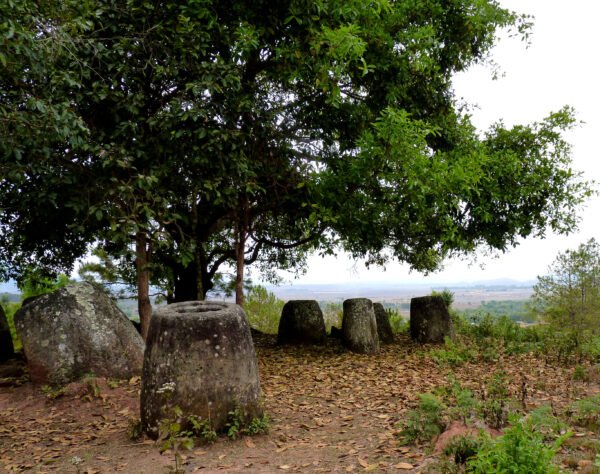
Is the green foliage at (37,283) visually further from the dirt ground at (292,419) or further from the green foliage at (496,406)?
the green foliage at (496,406)

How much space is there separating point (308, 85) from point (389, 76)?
1.92 meters

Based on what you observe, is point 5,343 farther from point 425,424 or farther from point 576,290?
point 576,290

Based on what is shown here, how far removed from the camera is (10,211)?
11828 mm

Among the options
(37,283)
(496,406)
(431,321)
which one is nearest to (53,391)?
(496,406)

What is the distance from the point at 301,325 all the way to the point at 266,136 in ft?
18.7

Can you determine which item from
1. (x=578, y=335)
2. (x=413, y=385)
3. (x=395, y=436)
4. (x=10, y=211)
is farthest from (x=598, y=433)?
(x=10, y=211)

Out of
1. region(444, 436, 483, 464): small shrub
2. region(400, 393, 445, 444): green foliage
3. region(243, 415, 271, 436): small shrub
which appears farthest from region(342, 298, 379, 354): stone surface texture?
region(444, 436, 483, 464): small shrub

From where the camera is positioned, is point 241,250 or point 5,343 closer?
point 5,343

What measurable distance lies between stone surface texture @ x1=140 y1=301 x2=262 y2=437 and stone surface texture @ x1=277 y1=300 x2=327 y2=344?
7.58 meters

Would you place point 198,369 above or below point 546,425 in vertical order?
above

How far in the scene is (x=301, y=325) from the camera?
586 inches

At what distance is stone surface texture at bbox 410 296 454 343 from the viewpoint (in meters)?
14.9

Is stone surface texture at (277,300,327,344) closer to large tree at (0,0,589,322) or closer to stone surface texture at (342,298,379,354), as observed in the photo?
stone surface texture at (342,298,379,354)

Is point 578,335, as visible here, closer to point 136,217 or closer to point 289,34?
point 289,34
